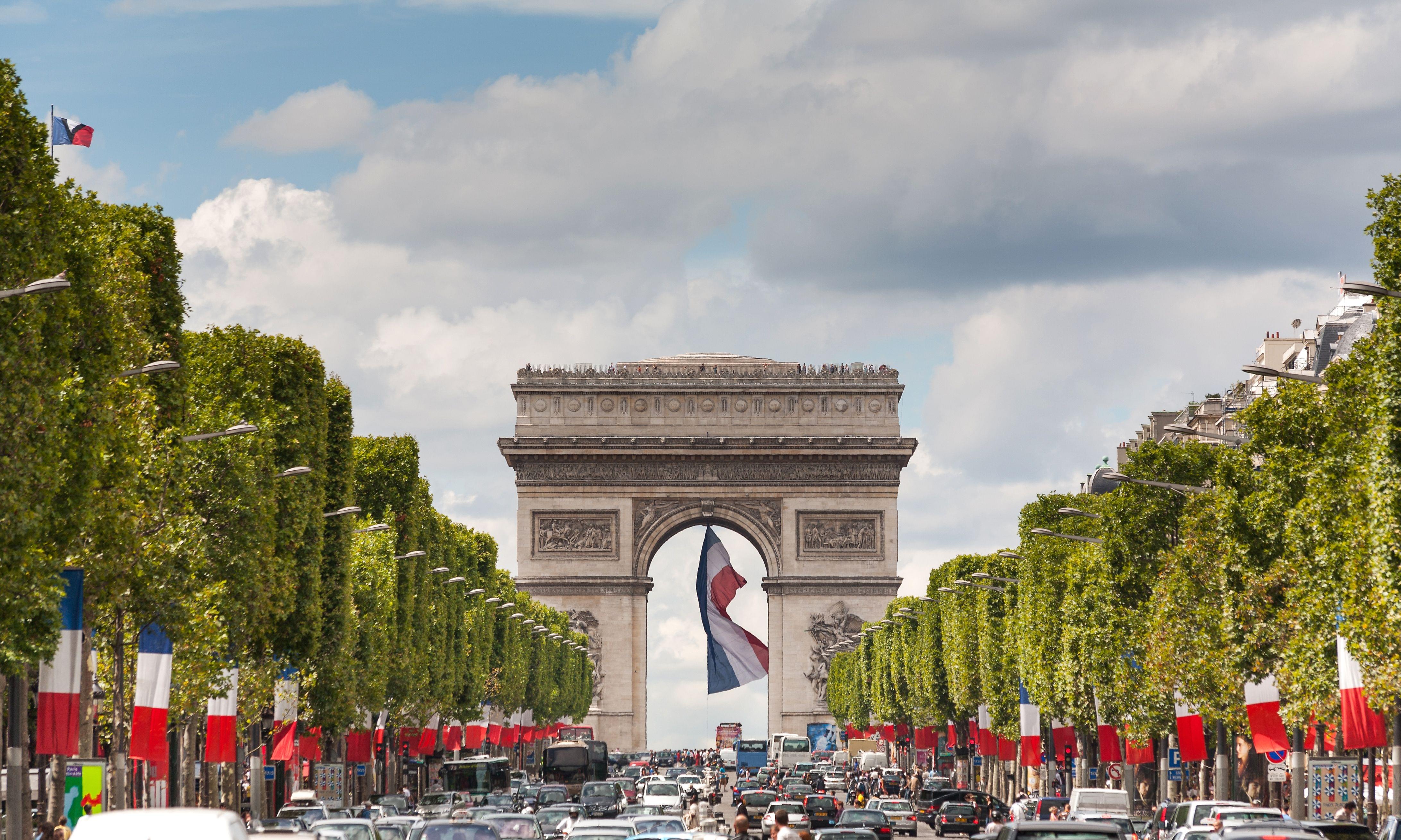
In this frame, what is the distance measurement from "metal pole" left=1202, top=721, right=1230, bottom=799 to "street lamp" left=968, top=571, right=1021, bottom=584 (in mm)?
17529

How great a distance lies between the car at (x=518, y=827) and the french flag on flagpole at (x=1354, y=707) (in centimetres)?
1407

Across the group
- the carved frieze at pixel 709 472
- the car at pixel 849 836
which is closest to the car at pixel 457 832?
the car at pixel 849 836

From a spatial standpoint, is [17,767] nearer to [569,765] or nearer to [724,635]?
[569,765]

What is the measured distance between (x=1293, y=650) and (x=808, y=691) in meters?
91.3

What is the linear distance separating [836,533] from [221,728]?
8759cm

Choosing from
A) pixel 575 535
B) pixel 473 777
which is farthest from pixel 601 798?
pixel 575 535

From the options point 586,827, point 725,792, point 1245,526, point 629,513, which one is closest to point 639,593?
point 629,513

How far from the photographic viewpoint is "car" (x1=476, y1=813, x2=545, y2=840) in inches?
1441

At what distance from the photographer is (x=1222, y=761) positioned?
163 ft

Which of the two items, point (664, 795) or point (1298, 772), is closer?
point (1298, 772)

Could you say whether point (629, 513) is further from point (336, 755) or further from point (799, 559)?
point (336, 755)

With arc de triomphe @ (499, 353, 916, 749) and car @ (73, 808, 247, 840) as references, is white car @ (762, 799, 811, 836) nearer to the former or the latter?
car @ (73, 808, 247, 840)

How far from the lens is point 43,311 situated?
94.6 ft

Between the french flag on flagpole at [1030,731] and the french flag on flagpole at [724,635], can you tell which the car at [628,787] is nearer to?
the french flag on flagpole at [1030,731]
